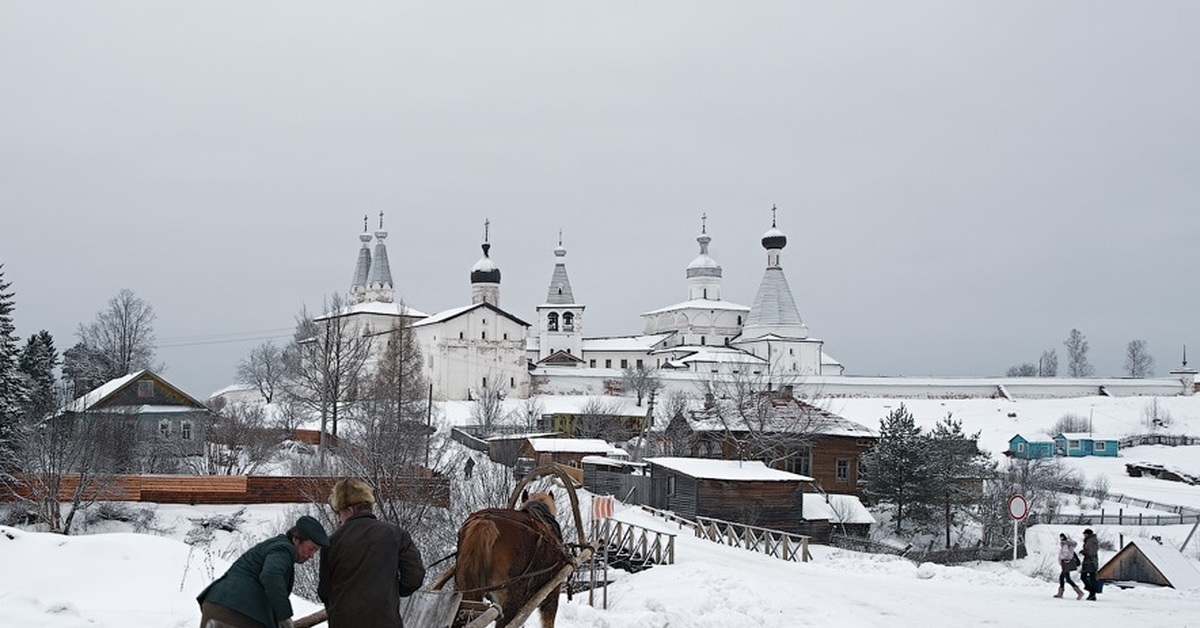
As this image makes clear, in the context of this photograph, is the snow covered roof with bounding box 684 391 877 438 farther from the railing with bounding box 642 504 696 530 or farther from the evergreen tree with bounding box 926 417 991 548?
the railing with bounding box 642 504 696 530

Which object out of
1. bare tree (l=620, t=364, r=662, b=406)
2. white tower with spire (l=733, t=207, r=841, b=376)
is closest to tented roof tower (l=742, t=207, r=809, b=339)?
white tower with spire (l=733, t=207, r=841, b=376)

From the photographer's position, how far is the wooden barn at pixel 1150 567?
21.1m

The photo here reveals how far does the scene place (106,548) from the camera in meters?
9.76

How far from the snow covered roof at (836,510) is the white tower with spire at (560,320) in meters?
61.4

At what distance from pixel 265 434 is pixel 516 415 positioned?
24332 millimetres

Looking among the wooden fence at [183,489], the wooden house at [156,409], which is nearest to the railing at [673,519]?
the wooden fence at [183,489]

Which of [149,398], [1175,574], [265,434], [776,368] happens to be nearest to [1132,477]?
[776,368]

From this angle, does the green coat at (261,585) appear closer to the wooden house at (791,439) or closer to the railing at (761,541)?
the railing at (761,541)

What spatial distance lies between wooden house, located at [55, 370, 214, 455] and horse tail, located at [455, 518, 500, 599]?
41.2 m

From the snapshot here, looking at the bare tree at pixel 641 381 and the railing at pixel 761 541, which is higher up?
the bare tree at pixel 641 381

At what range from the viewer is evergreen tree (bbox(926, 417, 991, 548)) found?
41.5 m

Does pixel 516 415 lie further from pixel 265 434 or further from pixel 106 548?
pixel 106 548

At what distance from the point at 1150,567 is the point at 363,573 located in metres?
21.0

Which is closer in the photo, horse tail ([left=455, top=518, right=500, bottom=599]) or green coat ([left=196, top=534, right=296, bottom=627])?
green coat ([left=196, top=534, right=296, bottom=627])
